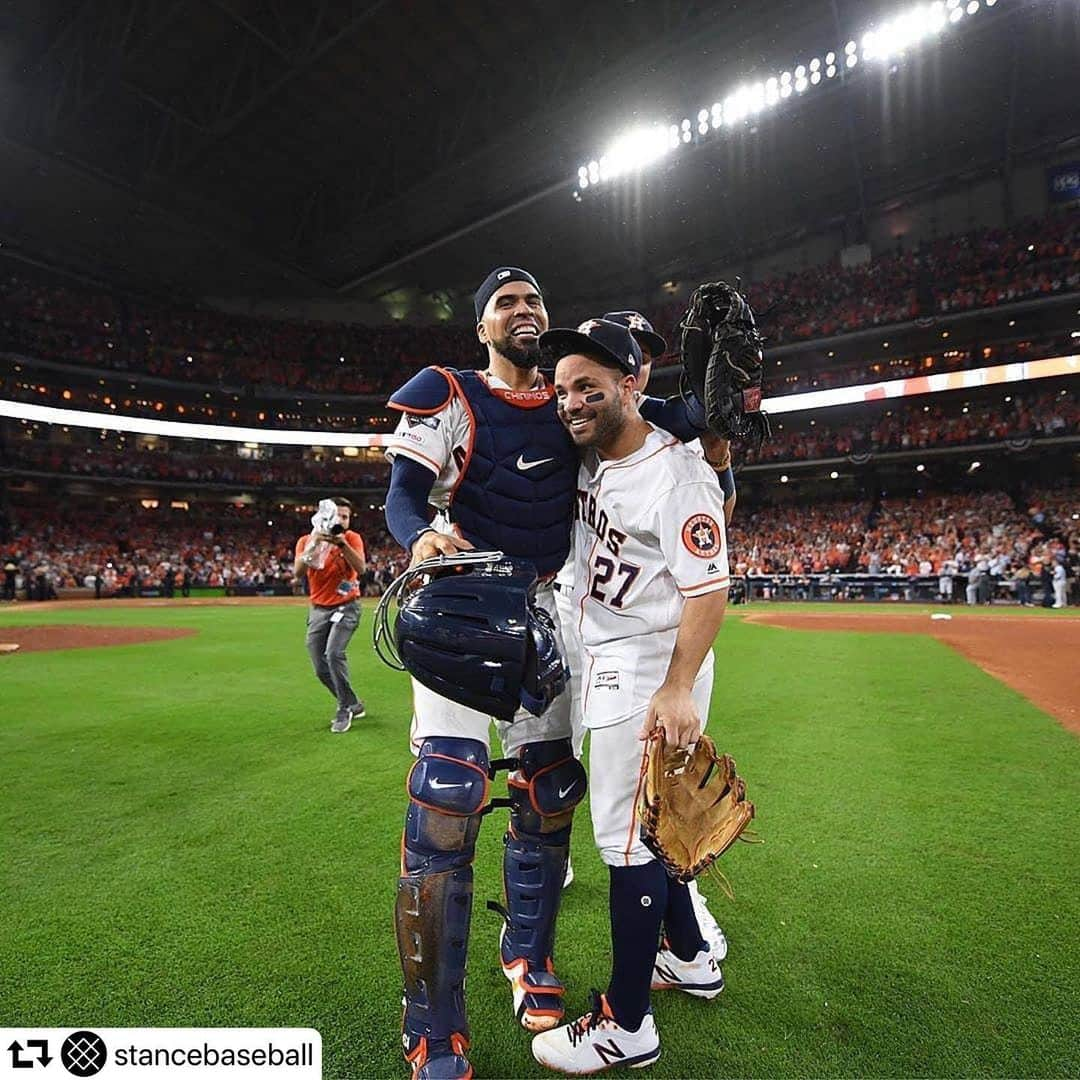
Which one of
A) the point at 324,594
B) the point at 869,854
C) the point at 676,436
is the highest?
the point at 676,436

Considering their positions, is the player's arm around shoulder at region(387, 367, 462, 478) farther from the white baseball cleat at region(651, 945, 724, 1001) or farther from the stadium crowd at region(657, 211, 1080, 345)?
the stadium crowd at region(657, 211, 1080, 345)

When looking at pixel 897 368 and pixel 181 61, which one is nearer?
pixel 181 61

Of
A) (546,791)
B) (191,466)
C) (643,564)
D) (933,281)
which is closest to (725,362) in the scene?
(643,564)

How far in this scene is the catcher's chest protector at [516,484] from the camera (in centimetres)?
245

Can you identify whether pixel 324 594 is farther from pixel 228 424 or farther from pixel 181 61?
pixel 228 424

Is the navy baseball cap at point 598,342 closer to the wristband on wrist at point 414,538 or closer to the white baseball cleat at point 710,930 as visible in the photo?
the wristband on wrist at point 414,538

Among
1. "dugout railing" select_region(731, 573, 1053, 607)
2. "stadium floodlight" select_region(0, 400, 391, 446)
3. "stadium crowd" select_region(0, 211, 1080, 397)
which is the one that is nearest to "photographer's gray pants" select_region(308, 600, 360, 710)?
"dugout railing" select_region(731, 573, 1053, 607)

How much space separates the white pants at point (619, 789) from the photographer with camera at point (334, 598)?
14.8 ft

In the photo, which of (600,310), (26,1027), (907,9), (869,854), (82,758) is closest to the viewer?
(26,1027)

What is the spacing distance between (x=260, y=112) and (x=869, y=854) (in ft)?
86.5

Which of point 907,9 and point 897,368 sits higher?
point 907,9

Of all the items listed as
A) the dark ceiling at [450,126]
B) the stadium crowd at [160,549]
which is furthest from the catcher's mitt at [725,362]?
the stadium crowd at [160,549]

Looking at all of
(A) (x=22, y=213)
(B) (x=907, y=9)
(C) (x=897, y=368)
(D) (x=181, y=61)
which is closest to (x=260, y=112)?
(D) (x=181, y=61)

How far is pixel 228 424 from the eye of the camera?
128 feet
